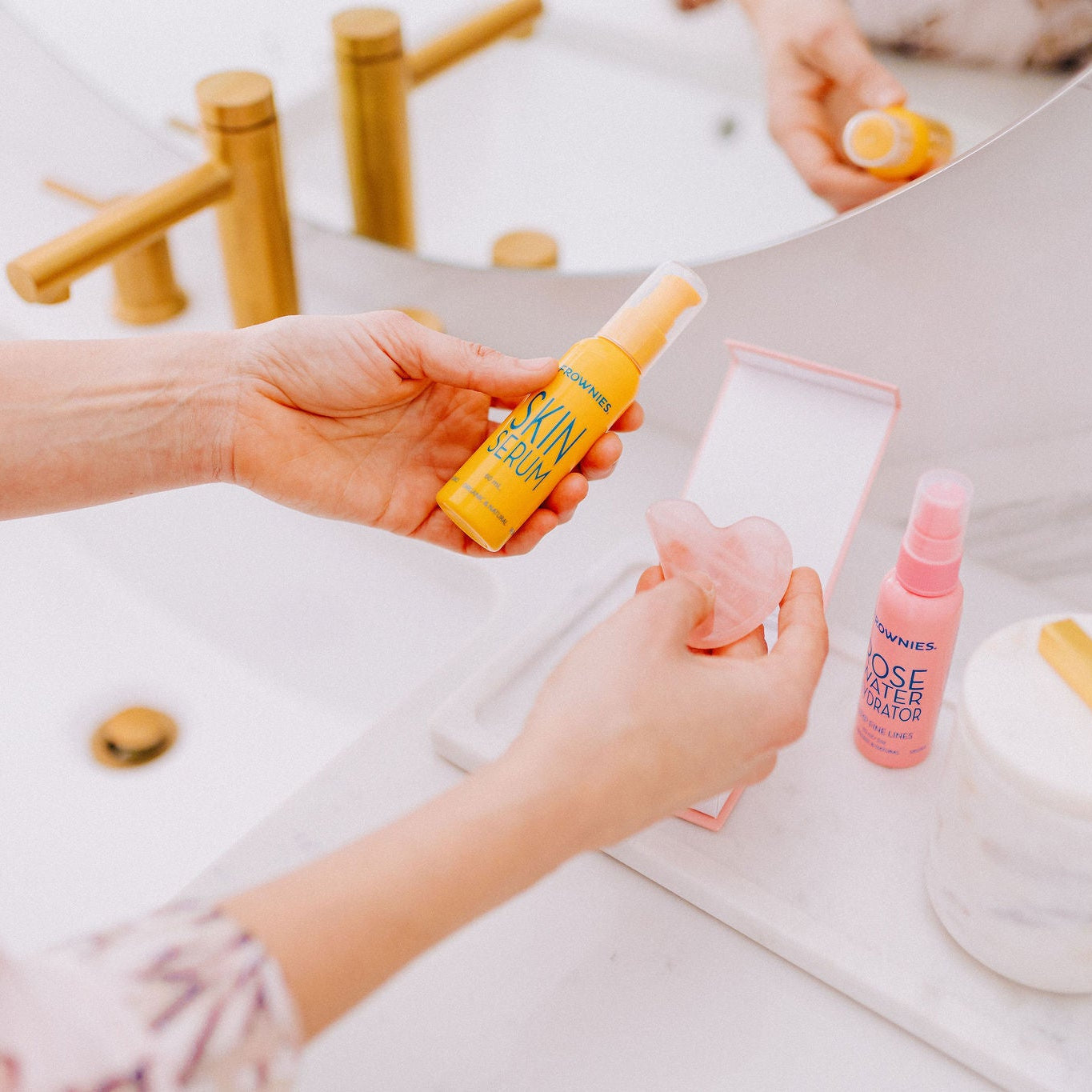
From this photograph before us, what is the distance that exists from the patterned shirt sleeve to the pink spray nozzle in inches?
12.1

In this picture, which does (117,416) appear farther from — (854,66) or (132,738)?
(854,66)

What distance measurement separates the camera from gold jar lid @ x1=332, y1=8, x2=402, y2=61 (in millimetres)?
754

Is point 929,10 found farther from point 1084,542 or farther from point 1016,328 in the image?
point 1084,542

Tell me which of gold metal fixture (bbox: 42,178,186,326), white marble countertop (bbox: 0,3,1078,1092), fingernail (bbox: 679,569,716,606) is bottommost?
white marble countertop (bbox: 0,3,1078,1092)

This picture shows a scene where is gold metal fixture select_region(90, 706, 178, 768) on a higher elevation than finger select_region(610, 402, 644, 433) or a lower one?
lower

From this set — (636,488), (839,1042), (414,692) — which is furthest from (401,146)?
(839,1042)

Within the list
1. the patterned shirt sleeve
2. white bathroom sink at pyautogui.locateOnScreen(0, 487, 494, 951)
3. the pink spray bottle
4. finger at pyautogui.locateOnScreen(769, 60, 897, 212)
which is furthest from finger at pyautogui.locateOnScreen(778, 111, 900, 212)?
the patterned shirt sleeve

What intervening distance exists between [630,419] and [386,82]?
1.12 ft

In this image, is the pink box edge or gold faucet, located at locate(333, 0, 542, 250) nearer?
the pink box edge

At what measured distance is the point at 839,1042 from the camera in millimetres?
477

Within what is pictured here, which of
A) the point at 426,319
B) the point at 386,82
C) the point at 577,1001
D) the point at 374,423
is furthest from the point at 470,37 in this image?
the point at 577,1001

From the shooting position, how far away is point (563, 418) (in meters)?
0.54

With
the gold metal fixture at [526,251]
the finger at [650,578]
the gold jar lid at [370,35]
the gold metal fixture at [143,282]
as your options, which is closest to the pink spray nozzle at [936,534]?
the finger at [650,578]

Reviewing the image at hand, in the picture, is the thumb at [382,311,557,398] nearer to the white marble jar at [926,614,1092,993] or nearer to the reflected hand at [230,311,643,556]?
the reflected hand at [230,311,643,556]
